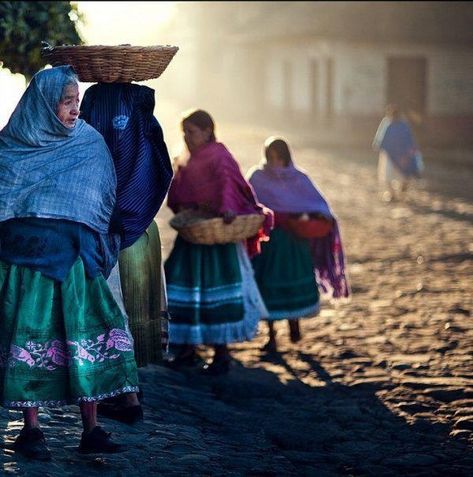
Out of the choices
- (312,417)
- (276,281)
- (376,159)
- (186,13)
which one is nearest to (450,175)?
(376,159)

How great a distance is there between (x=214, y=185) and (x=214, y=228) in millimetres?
326

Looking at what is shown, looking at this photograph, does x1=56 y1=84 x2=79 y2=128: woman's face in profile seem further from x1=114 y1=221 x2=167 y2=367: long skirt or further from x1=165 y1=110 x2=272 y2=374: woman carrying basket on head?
x1=165 y1=110 x2=272 y2=374: woman carrying basket on head

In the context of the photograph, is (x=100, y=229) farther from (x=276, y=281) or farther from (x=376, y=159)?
(x=376, y=159)

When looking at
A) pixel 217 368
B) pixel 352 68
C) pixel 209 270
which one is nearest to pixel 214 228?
pixel 209 270

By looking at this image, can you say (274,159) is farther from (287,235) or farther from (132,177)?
(132,177)

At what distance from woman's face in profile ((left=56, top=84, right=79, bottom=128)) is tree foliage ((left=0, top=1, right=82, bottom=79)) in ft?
8.09

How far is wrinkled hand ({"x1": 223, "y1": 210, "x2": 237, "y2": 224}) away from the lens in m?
6.92

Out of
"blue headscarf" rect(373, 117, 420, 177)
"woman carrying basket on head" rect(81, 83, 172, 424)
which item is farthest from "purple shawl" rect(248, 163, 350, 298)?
"blue headscarf" rect(373, 117, 420, 177)

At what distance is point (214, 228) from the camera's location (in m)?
6.95

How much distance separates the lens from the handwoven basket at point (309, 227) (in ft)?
26.1

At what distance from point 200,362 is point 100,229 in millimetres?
2837

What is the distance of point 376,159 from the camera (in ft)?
86.5

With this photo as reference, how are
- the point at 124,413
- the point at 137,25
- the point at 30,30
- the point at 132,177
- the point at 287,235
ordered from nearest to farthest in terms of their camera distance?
1. the point at 132,177
2. the point at 124,413
3. the point at 30,30
4. the point at 287,235
5. the point at 137,25

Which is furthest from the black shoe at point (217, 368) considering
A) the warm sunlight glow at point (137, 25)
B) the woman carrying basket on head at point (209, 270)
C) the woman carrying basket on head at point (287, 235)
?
the warm sunlight glow at point (137, 25)
